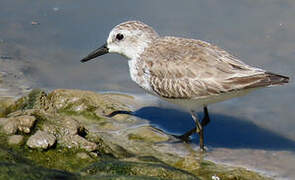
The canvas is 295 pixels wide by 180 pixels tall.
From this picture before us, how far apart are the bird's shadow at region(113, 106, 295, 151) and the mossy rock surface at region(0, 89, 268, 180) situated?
28cm

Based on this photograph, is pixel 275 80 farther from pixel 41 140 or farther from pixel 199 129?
pixel 41 140

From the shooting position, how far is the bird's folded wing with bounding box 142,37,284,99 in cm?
649

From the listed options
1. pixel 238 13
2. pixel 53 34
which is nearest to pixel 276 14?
pixel 238 13

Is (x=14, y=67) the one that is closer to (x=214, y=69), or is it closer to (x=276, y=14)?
(x=214, y=69)

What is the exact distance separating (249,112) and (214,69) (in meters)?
1.24

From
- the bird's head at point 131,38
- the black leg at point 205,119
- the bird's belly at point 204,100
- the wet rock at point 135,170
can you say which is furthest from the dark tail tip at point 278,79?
the wet rock at point 135,170

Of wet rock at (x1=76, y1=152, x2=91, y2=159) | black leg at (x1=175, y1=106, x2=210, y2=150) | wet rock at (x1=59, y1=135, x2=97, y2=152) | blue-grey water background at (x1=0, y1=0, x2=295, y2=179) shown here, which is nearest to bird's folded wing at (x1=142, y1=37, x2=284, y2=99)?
black leg at (x1=175, y1=106, x2=210, y2=150)

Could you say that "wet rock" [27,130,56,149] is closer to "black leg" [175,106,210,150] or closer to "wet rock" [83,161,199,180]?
"wet rock" [83,161,199,180]

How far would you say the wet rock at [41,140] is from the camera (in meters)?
5.12

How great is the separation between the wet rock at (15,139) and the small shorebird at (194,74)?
2.17 m

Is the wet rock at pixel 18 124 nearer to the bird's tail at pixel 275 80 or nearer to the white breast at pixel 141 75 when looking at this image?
the white breast at pixel 141 75

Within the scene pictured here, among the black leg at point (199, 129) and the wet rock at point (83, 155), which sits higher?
the wet rock at point (83, 155)

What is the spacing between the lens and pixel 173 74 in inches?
267

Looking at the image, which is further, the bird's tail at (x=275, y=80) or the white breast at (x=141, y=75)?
the white breast at (x=141, y=75)
